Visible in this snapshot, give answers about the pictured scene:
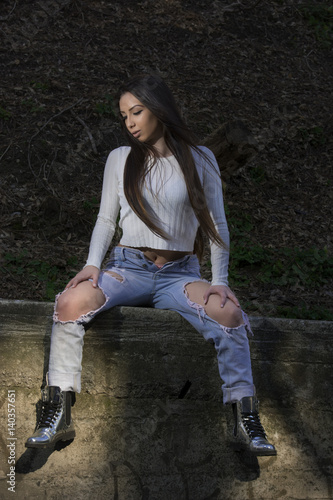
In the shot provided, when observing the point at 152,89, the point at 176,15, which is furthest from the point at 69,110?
the point at 152,89

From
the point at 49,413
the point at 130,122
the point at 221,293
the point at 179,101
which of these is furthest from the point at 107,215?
the point at 179,101

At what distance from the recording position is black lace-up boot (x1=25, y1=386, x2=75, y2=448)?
2.63 metres

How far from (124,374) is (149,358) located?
16 cm

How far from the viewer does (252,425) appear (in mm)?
2695

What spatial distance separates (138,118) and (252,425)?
1.71 metres

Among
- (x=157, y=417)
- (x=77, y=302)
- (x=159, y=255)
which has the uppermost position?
(x=159, y=255)

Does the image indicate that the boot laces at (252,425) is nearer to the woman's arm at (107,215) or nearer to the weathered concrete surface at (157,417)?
the weathered concrete surface at (157,417)

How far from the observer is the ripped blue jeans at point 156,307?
9.04 feet

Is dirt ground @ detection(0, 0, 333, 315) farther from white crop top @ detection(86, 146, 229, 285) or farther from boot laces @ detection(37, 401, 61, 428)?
boot laces @ detection(37, 401, 61, 428)

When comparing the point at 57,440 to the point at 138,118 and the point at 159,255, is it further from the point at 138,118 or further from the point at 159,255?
the point at 138,118

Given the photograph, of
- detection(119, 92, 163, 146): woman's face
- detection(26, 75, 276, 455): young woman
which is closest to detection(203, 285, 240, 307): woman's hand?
detection(26, 75, 276, 455): young woman

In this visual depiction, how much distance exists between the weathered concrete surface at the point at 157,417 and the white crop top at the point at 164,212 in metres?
0.37

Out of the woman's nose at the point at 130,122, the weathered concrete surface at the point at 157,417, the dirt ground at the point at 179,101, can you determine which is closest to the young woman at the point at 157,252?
the woman's nose at the point at 130,122

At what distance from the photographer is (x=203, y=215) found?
3.15m
